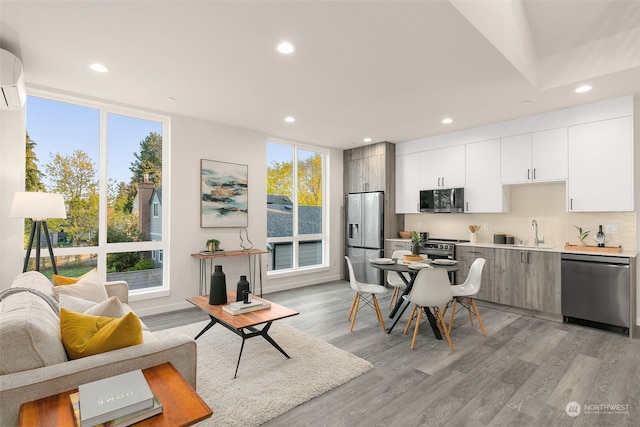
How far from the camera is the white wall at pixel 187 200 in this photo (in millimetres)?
3387

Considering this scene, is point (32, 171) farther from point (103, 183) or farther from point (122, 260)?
point (122, 260)

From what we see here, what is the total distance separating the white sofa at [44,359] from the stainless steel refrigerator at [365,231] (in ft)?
14.9

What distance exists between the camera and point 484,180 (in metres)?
4.96

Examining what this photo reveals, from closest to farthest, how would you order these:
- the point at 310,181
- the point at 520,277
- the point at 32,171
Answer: the point at 32,171, the point at 520,277, the point at 310,181

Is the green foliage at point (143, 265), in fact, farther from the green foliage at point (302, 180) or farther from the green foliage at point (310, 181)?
the green foliage at point (310, 181)

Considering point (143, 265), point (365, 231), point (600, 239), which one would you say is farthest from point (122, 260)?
point (600, 239)

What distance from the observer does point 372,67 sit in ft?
9.99

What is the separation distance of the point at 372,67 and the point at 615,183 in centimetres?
325

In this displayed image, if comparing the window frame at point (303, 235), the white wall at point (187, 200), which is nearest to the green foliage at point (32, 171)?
the white wall at point (187, 200)

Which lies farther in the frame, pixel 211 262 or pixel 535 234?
pixel 211 262

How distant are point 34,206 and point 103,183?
1124mm

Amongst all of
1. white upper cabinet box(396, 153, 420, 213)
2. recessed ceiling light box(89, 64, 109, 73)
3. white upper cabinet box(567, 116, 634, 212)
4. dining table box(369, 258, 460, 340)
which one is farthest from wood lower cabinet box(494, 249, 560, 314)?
recessed ceiling light box(89, 64, 109, 73)

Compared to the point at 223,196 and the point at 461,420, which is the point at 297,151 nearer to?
the point at 223,196

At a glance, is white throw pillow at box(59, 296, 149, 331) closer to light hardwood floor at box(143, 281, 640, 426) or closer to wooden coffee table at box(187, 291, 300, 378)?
wooden coffee table at box(187, 291, 300, 378)
